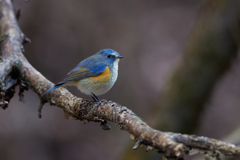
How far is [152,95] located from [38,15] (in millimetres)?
3829

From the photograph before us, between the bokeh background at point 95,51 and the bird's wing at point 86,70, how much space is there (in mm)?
2894

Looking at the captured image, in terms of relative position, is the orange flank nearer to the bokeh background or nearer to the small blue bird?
the small blue bird

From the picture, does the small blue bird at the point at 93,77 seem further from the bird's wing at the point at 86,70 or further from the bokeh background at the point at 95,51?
the bokeh background at the point at 95,51

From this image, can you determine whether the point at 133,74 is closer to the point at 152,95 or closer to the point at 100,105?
the point at 152,95

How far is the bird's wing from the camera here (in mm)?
3785

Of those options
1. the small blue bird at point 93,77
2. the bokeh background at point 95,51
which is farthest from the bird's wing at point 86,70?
the bokeh background at point 95,51

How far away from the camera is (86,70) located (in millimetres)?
3881

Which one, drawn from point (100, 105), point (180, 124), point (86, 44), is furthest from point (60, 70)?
point (100, 105)

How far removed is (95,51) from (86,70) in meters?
4.49

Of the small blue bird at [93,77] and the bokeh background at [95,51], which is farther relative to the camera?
the bokeh background at [95,51]

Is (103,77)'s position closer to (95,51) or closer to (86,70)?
(86,70)

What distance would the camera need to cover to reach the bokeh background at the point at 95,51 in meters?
7.36

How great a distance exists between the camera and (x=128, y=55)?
8.71 metres

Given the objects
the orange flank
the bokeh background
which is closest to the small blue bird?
the orange flank
